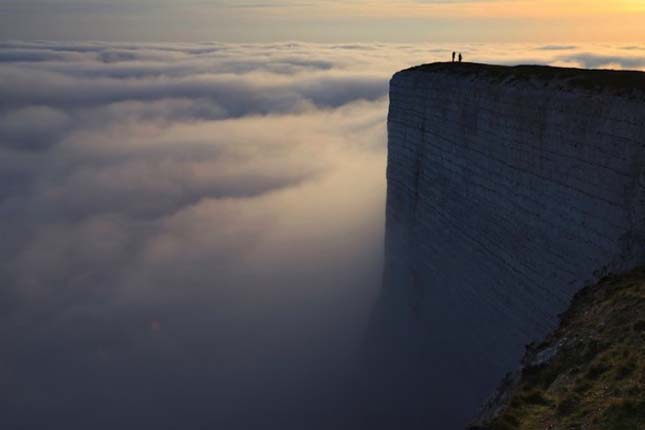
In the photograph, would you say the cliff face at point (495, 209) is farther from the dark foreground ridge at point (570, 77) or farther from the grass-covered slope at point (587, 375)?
the grass-covered slope at point (587, 375)

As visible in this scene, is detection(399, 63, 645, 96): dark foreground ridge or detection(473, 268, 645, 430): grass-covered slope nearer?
detection(473, 268, 645, 430): grass-covered slope

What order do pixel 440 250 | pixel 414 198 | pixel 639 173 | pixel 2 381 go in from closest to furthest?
pixel 639 173 < pixel 440 250 < pixel 414 198 < pixel 2 381

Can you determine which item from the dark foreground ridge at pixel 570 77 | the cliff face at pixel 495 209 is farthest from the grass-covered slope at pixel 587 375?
the dark foreground ridge at pixel 570 77

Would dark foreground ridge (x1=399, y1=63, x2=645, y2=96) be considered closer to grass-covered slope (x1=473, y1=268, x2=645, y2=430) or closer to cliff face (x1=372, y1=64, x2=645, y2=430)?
cliff face (x1=372, y1=64, x2=645, y2=430)

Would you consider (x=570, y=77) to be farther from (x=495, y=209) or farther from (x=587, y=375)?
(x=587, y=375)

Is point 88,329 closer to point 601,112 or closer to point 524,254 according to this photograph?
Result: point 524,254

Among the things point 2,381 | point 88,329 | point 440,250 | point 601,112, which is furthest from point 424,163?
point 88,329

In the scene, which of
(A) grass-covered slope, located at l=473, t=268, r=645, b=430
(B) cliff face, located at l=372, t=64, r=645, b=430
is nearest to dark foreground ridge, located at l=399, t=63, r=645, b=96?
(B) cliff face, located at l=372, t=64, r=645, b=430

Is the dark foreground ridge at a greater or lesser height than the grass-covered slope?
greater
